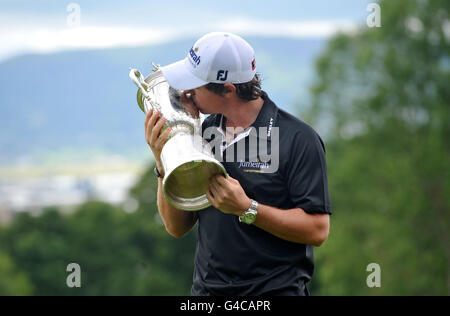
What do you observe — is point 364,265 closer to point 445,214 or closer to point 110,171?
point 445,214

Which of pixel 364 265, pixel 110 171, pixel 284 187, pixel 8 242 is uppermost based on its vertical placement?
pixel 110 171

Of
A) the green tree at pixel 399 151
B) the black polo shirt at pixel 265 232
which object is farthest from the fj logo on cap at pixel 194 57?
the green tree at pixel 399 151

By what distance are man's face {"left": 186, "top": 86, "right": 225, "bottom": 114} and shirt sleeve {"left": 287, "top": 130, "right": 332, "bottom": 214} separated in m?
0.57

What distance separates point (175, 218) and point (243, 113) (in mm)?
946

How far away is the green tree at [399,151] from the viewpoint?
3203cm

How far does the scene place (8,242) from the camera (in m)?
52.6

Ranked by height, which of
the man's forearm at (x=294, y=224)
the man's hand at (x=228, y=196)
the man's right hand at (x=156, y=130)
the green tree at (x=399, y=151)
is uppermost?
the green tree at (x=399, y=151)

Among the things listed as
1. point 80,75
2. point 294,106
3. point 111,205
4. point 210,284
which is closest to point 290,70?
point 80,75

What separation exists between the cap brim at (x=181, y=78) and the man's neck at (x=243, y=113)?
29 centimetres

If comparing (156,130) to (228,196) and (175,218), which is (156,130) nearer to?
(228,196)

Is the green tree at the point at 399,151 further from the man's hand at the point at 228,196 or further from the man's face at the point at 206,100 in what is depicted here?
the man's hand at the point at 228,196

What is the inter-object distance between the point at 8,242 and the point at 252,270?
169 ft

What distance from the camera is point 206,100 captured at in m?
4.48

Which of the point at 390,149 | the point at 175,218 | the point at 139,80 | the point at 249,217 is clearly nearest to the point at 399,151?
the point at 390,149
